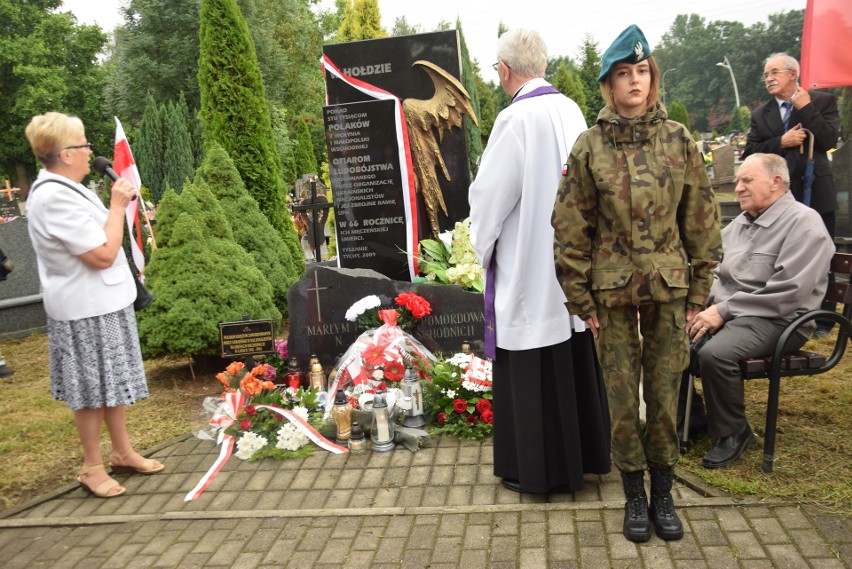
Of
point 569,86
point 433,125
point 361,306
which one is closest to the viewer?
point 361,306

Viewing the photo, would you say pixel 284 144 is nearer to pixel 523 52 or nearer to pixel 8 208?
pixel 8 208

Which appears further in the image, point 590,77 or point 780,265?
point 590,77

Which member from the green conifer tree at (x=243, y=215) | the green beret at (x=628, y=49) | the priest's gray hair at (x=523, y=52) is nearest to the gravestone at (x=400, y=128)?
the green conifer tree at (x=243, y=215)

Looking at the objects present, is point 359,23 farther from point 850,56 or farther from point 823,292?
point 823,292

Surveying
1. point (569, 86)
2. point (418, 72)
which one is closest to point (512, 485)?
point (418, 72)

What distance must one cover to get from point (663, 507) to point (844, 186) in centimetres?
674

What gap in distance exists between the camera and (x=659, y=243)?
115 inches

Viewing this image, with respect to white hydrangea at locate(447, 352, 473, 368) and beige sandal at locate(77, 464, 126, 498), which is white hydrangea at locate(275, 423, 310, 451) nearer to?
beige sandal at locate(77, 464, 126, 498)

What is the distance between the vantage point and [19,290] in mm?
9609

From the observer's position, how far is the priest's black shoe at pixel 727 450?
3.76 metres

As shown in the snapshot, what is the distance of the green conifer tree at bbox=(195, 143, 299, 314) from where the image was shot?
7.64 metres

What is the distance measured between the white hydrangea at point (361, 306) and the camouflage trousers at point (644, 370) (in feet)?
9.25

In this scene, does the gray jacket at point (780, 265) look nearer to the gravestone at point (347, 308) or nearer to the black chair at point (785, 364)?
the black chair at point (785, 364)

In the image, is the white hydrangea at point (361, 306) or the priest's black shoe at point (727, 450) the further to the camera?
the white hydrangea at point (361, 306)
